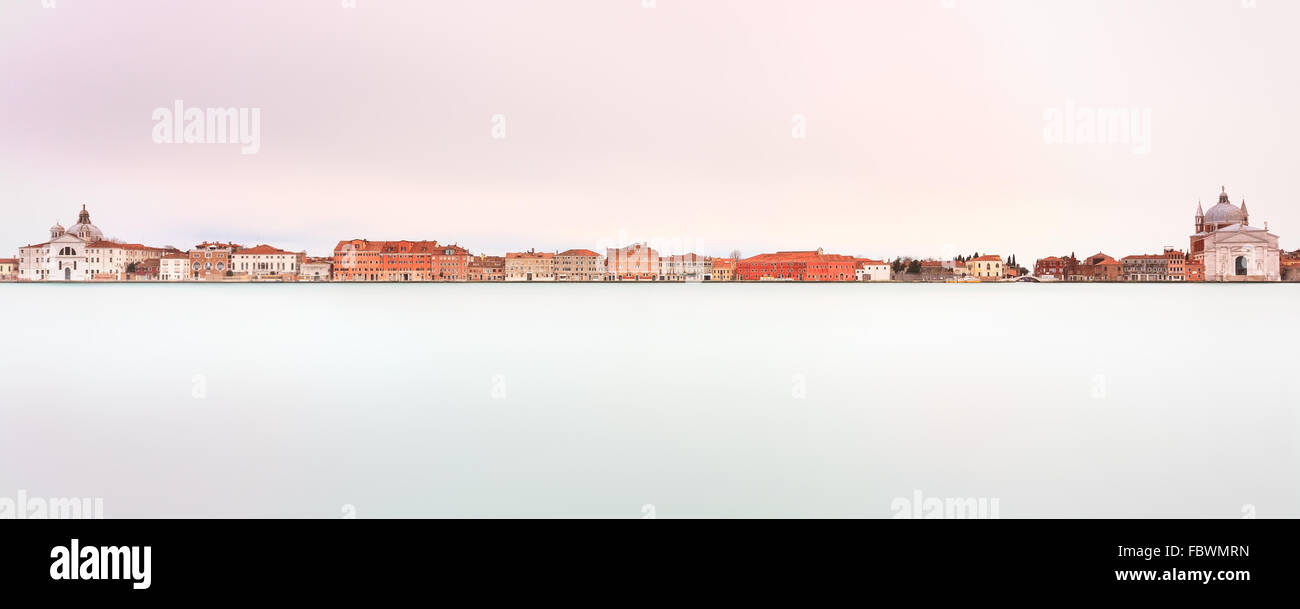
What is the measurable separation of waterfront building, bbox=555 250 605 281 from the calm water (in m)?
98.2

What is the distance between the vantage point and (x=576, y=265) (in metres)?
113

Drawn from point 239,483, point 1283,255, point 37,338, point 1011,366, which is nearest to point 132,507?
point 239,483

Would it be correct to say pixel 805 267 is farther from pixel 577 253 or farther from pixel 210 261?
pixel 210 261

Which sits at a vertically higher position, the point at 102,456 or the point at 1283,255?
the point at 1283,255

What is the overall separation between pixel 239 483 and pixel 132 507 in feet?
2.36

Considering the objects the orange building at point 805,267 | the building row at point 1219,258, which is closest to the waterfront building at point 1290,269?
the building row at point 1219,258

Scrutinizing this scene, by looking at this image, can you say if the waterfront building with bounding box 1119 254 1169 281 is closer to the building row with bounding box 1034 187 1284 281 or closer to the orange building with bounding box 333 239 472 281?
the building row with bounding box 1034 187 1284 281

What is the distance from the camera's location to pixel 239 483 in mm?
5562

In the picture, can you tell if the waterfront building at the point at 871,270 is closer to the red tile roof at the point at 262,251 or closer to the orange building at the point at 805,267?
the orange building at the point at 805,267

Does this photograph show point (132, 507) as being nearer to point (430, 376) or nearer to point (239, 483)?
point (239, 483)

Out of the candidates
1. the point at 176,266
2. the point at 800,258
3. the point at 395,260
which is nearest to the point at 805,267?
the point at 800,258

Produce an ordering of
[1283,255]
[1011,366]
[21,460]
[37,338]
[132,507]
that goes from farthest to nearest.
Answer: [1283,255], [37,338], [1011,366], [21,460], [132,507]

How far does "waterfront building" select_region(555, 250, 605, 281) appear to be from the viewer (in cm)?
11294
